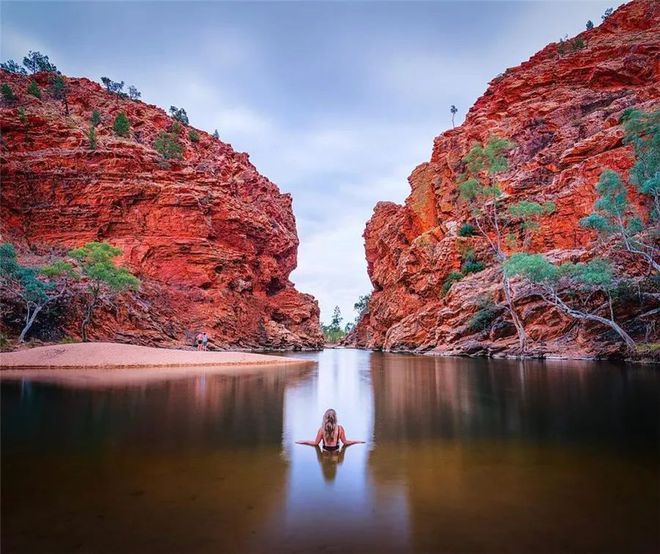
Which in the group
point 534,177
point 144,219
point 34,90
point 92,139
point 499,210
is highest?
point 34,90

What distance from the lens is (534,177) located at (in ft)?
159

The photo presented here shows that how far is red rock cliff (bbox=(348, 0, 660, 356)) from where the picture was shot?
129 feet

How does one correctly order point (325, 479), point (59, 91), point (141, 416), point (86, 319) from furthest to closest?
point (59, 91) < point (86, 319) < point (141, 416) < point (325, 479)

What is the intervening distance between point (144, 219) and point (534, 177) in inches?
1899

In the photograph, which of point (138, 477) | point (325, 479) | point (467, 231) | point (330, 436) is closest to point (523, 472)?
point (325, 479)

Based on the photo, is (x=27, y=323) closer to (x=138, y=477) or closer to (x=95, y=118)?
(x=138, y=477)

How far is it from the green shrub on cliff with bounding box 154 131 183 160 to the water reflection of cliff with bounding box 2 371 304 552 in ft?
185

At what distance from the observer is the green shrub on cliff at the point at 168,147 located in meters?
58.8

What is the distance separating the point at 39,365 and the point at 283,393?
14300 millimetres

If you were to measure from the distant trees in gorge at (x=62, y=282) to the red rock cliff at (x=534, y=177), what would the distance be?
32073 mm

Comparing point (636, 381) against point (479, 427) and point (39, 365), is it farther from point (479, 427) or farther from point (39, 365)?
point (39, 365)

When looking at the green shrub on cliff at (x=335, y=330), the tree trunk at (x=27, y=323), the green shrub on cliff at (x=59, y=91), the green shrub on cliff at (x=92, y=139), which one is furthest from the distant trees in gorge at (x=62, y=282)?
the green shrub on cliff at (x=335, y=330)

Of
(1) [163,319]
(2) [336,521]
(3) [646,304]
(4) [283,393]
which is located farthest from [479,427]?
(1) [163,319]

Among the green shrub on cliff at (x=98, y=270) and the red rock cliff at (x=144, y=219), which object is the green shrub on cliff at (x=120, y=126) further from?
the green shrub on cliff at (x=98, y=270)
